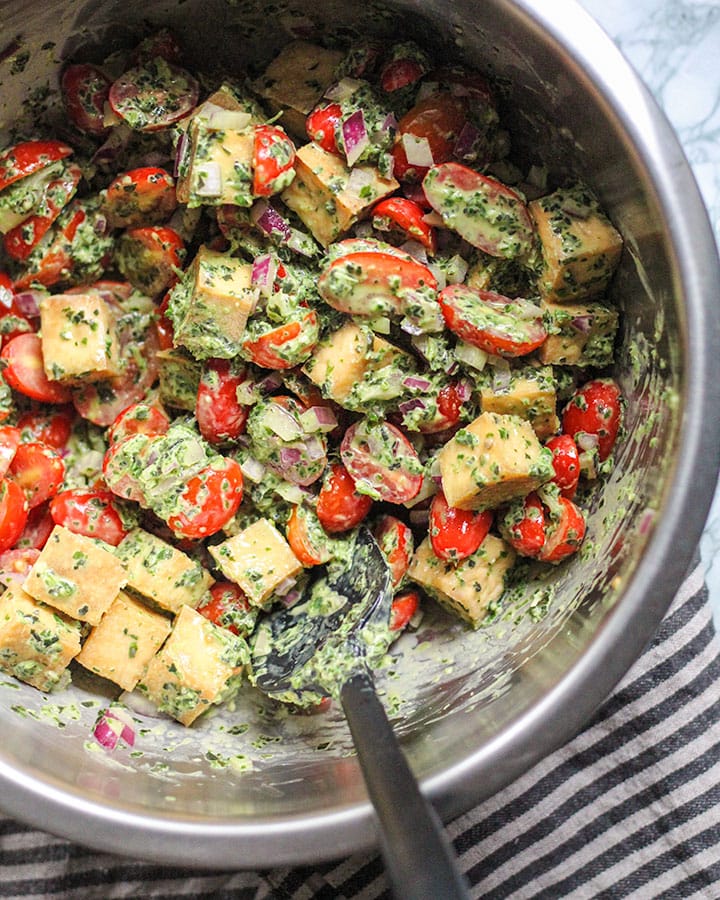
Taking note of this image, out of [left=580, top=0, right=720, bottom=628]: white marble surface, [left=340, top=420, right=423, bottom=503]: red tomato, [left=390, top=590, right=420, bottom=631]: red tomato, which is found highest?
[left=580, top=0, right=720, bottom=628]: white marble surface

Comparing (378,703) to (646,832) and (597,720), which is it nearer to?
(597,720)

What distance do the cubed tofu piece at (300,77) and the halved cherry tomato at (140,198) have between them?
35 centimetres

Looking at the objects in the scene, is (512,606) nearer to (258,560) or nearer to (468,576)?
(468,576)

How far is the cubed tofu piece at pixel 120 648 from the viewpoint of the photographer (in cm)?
227

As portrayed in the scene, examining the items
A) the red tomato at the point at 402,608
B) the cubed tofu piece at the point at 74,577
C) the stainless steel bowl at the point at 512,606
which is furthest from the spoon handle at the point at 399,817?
the cubed tofu piece at the point at 74,577

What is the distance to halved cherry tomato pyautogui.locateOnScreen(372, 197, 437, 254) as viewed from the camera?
2.24m

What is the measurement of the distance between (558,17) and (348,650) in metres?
1.45

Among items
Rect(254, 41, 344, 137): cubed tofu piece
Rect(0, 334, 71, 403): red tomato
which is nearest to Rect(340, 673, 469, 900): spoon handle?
Rect(0, 334, 71, 403): red tomato

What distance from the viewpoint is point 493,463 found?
207 centimetres

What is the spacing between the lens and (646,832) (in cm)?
256

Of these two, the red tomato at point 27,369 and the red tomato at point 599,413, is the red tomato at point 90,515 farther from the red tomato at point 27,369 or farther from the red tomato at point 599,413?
the red tomato at point 599,413

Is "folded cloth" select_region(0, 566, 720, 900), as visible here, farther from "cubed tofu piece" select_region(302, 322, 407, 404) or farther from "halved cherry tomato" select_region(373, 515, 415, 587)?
"cubed tofu piece" select_region(302, 322, 407, 404)

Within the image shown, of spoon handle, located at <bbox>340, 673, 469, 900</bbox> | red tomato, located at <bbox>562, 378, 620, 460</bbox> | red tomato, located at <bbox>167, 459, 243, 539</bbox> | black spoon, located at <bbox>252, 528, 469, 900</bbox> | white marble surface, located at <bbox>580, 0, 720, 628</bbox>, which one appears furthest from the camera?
white marble surface, located at <bbox>580, 0, 720, 628</bbox>

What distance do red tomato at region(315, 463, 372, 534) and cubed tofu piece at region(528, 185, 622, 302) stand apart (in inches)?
26.5
